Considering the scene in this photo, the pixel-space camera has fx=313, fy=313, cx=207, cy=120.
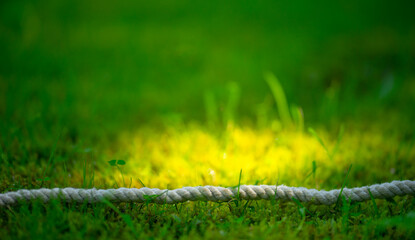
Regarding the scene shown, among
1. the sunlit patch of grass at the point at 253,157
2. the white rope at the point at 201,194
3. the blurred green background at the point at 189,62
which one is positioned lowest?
the sunlit patch of grass at the point at 253,157

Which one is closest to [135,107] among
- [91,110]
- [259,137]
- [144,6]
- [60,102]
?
[91,110]

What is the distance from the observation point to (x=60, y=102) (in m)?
2.24

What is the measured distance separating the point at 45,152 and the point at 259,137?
1.20 meters

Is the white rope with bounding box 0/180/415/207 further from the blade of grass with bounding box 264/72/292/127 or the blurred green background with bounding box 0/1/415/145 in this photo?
the blade of grass with bounding box 264/72/292/127

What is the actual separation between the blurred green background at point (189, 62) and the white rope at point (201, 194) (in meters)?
0.62

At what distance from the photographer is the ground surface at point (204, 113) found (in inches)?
46.4

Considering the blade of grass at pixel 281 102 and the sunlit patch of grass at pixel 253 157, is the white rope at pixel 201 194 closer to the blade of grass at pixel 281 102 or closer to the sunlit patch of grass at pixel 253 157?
the sunlit patch of grass at pixel 253 157

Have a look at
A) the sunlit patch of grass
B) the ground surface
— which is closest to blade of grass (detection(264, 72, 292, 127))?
the ground surface

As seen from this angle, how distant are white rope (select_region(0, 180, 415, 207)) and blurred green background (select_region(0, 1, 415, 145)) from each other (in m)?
0.62

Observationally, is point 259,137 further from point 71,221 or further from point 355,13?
point 355,13

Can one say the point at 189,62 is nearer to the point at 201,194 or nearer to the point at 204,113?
the point at 204,113

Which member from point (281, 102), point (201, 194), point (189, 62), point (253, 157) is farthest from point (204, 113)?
point (201, 194)

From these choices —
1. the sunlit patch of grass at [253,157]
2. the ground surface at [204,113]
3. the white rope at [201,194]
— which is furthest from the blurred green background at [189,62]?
the white rope at [201,194]

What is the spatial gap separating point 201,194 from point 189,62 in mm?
2156
